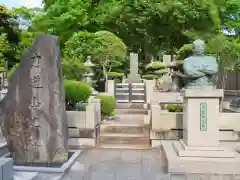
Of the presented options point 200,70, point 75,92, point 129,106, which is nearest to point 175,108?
point 75,92

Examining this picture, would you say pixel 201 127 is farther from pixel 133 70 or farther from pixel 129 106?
pixel 133 70

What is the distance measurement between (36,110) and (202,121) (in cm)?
374

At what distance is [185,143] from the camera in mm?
7312

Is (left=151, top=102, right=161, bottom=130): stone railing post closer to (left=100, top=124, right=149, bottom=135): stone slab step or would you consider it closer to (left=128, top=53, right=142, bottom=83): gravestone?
(left=100, top=124, right=149, bottom=135): stone slab step

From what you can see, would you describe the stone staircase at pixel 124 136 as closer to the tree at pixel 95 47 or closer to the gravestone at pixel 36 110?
the gravestone at pixel 36 110

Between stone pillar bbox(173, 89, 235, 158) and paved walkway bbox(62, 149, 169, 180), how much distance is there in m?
0.83

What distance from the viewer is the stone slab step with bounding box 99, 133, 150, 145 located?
31.5ft

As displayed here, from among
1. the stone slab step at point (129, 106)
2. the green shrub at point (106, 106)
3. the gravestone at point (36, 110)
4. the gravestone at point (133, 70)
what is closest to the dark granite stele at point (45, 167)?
the gravestone at point (36, 110)

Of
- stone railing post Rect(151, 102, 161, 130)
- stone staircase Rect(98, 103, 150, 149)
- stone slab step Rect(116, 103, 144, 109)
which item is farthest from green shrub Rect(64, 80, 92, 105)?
stone slab step Rect(116, 103, 144, 109)

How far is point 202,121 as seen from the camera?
22.9ft

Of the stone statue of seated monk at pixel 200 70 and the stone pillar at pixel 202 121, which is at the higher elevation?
the stone statue of seated monk at pixel 200 70

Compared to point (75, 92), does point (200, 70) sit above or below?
above

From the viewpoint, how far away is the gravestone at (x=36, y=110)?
265 inches

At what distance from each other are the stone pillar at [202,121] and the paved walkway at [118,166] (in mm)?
828
